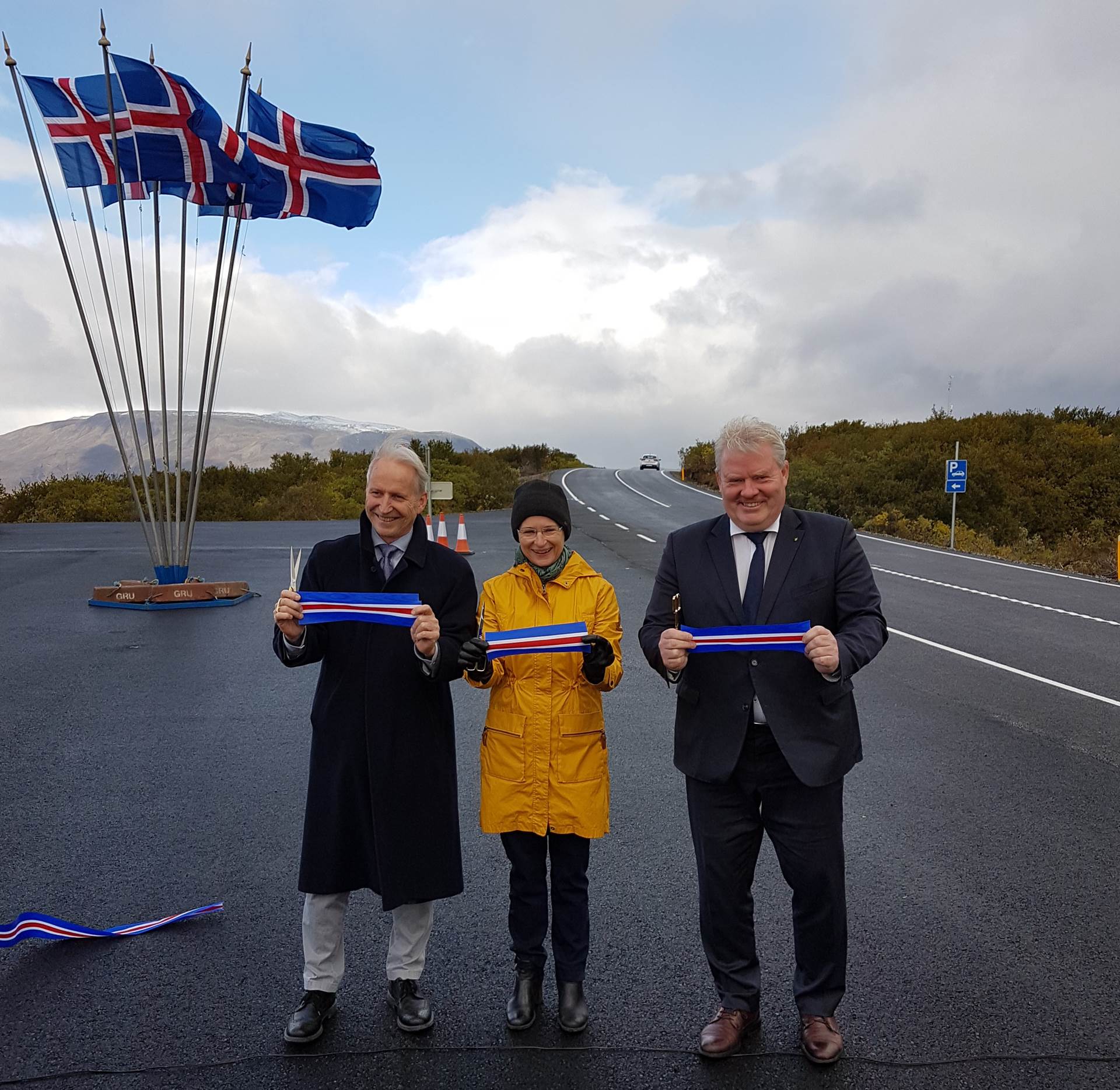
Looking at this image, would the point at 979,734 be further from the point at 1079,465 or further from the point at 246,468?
the point at 246,468

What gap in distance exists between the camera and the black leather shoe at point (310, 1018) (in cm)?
310

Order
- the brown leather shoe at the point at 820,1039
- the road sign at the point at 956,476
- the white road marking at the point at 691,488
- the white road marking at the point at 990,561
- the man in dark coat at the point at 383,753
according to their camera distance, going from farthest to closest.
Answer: the white road marking at the point at 691,488 < the road sign at the point at 956,476 < the white road marking at the point at 990,561 < the man in dark coat at the point at 383,753 < the brown leather shoe at the point at 820,1039

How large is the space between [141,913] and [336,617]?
1.92 meters

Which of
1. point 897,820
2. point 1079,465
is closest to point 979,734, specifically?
point 897,820

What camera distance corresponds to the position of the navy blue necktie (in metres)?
3.18

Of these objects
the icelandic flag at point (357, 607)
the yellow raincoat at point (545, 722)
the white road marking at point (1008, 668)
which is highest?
the icelandic flag at point (357, 607)

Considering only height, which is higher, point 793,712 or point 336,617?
point 336,617

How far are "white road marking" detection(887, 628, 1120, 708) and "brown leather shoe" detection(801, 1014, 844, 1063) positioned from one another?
635cm

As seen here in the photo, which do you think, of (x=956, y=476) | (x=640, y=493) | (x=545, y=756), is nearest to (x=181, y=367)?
(x=545, y=756)

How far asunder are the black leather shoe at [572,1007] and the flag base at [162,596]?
1111cm

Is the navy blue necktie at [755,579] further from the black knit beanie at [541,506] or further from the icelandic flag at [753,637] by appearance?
the black knit beanie at [541,506]

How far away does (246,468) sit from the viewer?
Result: 4406 cm

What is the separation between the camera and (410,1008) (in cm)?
319

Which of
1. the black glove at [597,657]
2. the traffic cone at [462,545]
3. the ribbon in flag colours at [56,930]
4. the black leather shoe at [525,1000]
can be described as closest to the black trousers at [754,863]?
the black glove at [597,657]
